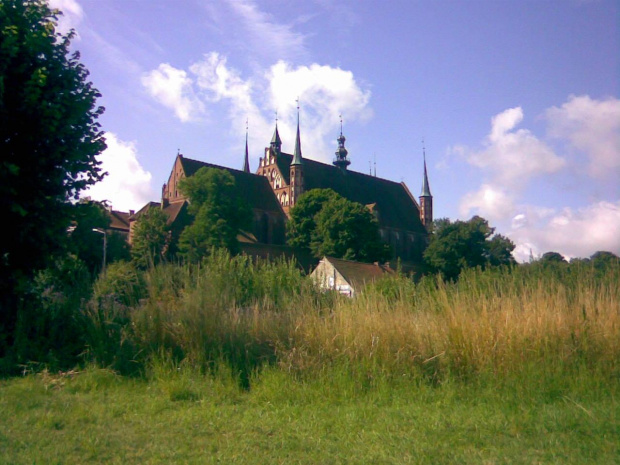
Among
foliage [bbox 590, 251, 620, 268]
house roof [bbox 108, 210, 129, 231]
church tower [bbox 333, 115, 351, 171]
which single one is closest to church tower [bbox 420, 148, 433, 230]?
church tower [bbox 333, 115, 351, 171]

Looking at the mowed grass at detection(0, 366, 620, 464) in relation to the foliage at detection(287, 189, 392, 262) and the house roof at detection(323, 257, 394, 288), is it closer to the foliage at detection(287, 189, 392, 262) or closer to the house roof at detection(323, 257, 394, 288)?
the house roof at detection(323, 257, 394, 288)

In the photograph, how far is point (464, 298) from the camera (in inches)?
351

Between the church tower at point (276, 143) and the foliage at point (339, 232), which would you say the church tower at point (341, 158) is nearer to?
the church tower at point (276, 143)

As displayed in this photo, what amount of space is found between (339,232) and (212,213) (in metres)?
15.4

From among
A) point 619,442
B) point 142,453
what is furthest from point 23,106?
point 619,442

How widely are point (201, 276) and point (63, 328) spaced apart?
8.10 feet

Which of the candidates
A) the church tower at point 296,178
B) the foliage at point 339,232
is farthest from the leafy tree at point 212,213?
the church tower at point 296,178

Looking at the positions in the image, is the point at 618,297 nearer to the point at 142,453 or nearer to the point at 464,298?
the point at 464,298

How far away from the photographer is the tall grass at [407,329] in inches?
302

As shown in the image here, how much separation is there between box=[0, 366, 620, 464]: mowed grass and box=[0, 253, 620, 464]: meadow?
0.02 metres

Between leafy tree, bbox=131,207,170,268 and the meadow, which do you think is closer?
the meadow

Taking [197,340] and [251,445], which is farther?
[197,340]

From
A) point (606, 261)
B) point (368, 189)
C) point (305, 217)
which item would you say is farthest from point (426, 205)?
point (606, 261)

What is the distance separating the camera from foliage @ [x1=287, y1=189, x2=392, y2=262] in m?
65.9
